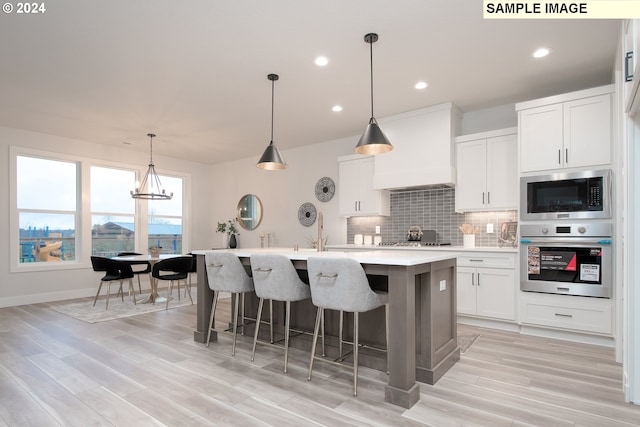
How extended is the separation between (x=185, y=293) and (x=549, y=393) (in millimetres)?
5693

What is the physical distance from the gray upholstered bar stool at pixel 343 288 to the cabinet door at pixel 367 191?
2.85m

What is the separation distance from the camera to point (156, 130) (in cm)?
563

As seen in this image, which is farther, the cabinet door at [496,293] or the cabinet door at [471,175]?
the cabinet door at [471,175]

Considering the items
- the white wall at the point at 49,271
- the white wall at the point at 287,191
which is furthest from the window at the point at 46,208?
the white wall at the point at 287,191

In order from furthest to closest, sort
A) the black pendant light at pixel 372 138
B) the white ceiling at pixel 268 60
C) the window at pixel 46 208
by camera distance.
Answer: the window at pixel 46 208, the black pendant light at pixel 372 138, the white ceiling at pixel 268 60

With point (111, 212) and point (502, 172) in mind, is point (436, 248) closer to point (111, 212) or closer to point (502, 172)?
point (502, 172)

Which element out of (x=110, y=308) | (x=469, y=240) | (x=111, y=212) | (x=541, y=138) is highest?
(x=541, y=138)

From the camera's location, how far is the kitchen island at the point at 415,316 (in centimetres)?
234

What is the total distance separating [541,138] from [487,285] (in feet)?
5.50

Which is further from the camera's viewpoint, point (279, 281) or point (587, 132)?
point (587, 132)

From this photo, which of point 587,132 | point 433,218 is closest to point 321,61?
point 587,132

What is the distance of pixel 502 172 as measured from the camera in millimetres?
4305

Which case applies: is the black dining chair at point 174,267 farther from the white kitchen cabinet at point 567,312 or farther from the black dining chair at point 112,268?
the white kitchen cabinet at point 567,312

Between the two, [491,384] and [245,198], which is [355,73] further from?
[245,198]
